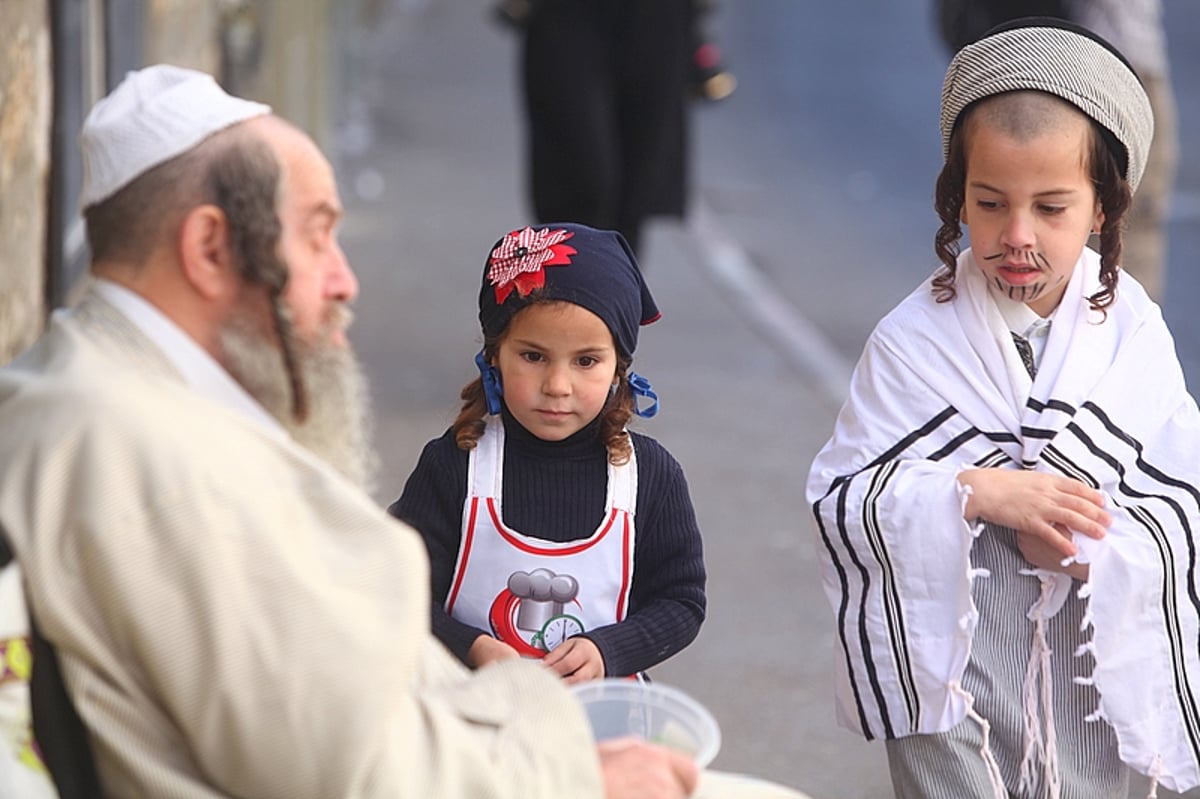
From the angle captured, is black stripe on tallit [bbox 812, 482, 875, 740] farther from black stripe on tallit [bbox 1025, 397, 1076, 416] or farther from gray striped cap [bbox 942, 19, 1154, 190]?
gray striped cap [bbox 942, 19, 1154, 190]

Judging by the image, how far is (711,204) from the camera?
11.8m

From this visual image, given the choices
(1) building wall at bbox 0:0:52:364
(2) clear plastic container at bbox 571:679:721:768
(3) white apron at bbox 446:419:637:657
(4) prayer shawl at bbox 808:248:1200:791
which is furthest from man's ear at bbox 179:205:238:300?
(1) building wall at bbox 0:0:52:364

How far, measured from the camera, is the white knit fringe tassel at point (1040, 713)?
2793mm

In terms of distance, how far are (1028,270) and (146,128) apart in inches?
52.4

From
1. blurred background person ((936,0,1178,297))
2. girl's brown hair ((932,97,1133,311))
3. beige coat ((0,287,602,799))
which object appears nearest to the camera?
beige coat ((0,287,602,799))

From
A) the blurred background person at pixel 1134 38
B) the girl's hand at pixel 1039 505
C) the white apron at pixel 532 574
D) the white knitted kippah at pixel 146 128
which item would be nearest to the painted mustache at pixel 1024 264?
the girl's hand at pixel 1039 505

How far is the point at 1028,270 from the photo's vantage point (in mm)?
2715

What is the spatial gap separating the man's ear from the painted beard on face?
122 cm

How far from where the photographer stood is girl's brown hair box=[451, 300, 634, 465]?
9.02ft

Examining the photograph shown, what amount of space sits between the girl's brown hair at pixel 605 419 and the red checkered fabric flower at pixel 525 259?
89 millimetres

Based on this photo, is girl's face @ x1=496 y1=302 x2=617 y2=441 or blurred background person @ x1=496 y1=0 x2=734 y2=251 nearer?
girl's face @ x1=496 y1=302 x2=617 y2=441

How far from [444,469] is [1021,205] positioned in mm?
948

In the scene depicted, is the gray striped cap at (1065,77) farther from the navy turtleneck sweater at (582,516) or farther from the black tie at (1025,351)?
the navy turtleneck sweater at (582,516)

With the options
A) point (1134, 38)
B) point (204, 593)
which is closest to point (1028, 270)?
point (204, 593)
